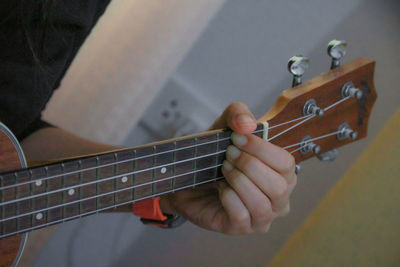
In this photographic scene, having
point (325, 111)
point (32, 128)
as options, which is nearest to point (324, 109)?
point (325, 111)

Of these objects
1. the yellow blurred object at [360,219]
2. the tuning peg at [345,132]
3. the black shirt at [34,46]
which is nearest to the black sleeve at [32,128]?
the black shirt at [34,46]

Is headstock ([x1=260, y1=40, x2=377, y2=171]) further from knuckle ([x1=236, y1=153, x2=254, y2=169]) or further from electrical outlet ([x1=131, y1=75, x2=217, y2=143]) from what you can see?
electrical outlet ([x1=131, y1=75, x2=217, y2=143])

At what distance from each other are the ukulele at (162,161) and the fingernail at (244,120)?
0.03 m

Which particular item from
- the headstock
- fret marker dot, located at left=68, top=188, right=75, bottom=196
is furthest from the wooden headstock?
fret marker dot, located at left=68, top=188, right=75, bottom=196

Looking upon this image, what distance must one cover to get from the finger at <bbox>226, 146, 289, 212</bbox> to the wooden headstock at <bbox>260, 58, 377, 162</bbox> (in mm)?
64

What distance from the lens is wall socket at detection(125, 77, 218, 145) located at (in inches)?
47.6

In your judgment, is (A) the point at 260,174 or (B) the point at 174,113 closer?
(A) the point at 260,174

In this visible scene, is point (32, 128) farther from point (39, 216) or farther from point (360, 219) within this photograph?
point (360, 219)

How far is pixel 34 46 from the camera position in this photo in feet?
2.30

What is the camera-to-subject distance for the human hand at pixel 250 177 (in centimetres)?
65

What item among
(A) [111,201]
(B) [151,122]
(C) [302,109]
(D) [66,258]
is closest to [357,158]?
(B) [151,122]

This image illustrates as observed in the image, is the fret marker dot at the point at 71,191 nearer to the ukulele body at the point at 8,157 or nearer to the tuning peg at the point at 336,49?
the ukulele body at the point at 8,157

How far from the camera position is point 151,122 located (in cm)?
122

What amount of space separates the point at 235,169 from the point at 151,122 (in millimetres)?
589
